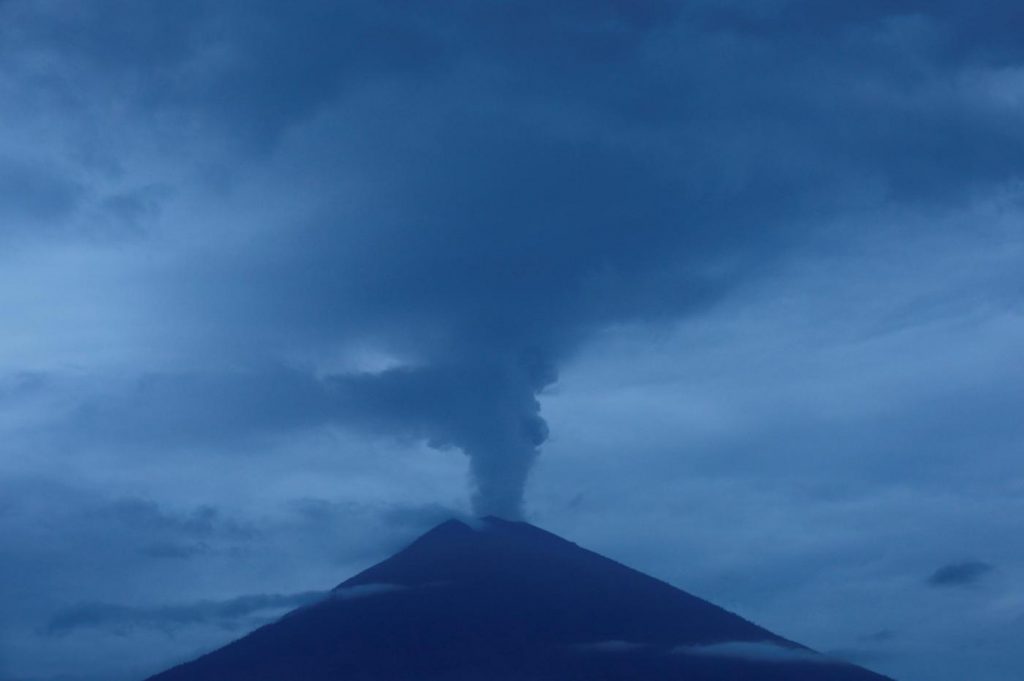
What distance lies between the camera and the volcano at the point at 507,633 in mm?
77500

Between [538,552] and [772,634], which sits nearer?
[772,634]

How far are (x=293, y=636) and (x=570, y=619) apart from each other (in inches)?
730

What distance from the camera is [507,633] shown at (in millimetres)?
80938

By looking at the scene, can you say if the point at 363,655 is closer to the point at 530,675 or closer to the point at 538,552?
the point at 530,675

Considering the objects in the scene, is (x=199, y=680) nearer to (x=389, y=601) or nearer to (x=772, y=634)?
(x=389, y=601)

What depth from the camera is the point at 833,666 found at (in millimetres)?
82438

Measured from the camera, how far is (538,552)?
309 ft

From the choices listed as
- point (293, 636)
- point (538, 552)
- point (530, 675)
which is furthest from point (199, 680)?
point (538, 552)

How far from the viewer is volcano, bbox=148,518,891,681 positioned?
77500mm

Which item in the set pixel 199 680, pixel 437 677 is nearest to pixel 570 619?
pixel 437 677

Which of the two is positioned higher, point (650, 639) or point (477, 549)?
point (477, 549)

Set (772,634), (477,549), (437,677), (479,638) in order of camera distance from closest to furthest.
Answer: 1. (437,677)
2. (479,638)
3. (772,634)
4. (477,549)

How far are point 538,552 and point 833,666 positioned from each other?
76.1 ft

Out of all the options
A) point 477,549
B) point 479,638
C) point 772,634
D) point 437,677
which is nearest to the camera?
point 437,677
